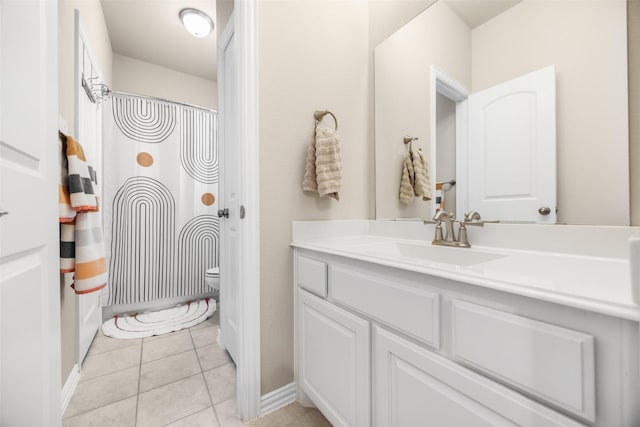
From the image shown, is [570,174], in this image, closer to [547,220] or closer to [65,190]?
[547,220]

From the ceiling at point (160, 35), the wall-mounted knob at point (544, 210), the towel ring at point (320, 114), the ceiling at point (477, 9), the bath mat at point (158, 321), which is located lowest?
the bath mat at point (158, 321)

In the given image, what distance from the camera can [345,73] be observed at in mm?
1496

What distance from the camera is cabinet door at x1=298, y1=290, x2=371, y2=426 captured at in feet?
2.92

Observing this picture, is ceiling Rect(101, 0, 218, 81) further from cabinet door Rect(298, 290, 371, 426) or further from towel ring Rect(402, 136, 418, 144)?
cabinet door Rect(298, 290, 371, 426)

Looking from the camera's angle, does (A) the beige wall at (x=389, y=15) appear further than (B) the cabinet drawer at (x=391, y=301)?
Yes

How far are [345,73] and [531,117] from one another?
0.95 metres

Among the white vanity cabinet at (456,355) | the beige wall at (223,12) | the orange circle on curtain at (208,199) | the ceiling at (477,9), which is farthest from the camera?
the orange circle on curtain at (208,199)

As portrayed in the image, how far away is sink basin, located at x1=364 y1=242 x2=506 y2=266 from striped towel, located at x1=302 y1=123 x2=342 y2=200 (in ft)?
1.15

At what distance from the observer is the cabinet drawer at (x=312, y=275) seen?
1073mm

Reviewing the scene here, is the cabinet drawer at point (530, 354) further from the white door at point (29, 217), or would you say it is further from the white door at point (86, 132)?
the white door at point (86, 132)

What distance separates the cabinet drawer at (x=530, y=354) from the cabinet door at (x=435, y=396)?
3cm

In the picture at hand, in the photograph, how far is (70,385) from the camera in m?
1.31

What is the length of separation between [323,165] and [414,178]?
1.68 ft

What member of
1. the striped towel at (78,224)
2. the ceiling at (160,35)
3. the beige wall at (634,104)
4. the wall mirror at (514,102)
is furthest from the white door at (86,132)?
the beige wall at (634,104)
